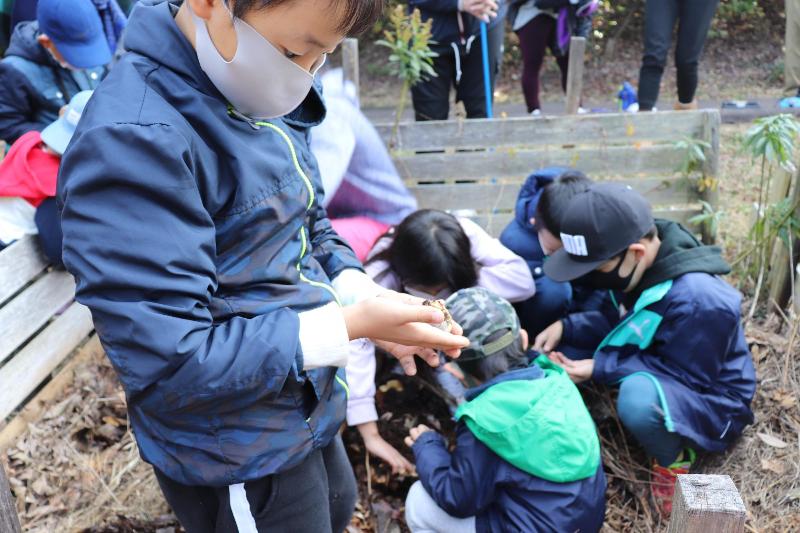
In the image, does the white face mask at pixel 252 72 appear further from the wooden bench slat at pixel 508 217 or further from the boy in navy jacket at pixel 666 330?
the wooden bench slat at pixel 508 217

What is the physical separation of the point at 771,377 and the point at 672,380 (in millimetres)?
683

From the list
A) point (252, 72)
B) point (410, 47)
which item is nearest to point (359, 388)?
point (252, 72)

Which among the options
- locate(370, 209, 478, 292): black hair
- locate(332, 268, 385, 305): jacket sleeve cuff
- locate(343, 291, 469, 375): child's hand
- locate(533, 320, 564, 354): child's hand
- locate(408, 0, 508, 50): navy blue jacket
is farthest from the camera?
locate(408, 0, 508, 50): navy blue jacket

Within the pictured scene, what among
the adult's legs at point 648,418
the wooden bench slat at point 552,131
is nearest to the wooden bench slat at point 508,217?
the wooden bench slat at point 552,131

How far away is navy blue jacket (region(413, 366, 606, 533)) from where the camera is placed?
2.25 m

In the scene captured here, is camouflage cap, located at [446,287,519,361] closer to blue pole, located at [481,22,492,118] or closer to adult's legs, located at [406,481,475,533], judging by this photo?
adult's legs, located at [406,481,475,533]

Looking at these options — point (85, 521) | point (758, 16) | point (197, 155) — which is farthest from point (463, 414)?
point (758, 16)

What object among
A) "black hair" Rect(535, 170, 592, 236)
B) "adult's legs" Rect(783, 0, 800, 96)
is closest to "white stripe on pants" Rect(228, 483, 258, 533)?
"black hair" Rect(535, 170, 592, 236)

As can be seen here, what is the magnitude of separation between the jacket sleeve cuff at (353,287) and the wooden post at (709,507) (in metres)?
0.83

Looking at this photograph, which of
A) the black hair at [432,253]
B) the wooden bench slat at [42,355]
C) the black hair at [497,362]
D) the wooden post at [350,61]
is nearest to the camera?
the black hair at [497,362]

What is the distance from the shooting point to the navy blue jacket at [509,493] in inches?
88.6

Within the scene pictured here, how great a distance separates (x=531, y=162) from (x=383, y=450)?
2.36m

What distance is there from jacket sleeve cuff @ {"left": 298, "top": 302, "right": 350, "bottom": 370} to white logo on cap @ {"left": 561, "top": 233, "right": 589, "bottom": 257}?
64.3 inches

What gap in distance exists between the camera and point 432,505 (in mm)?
2453
